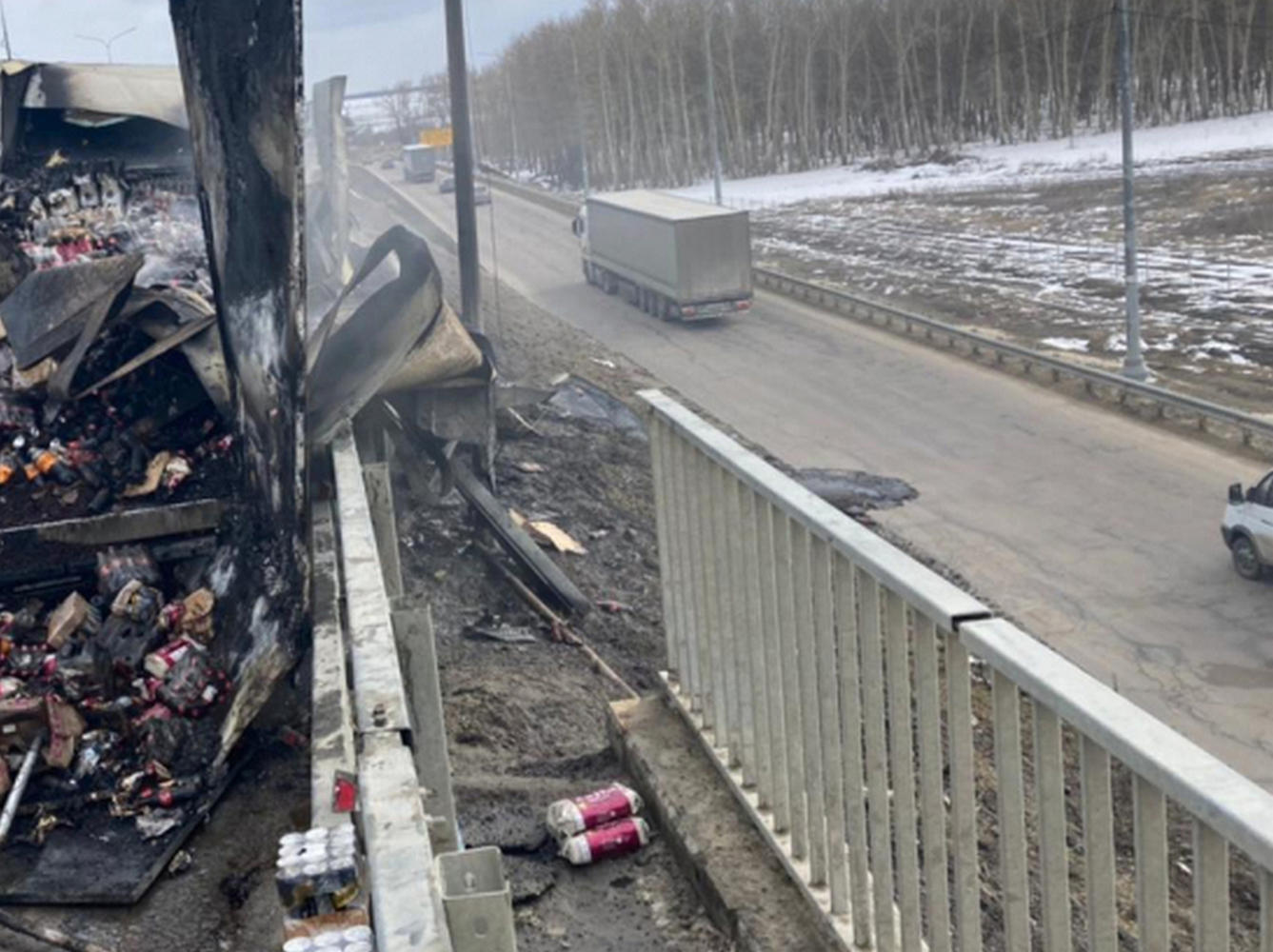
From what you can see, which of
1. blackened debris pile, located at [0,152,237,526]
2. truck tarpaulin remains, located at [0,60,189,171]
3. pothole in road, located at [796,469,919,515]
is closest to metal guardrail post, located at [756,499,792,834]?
blackened debris pile, located at [0,152,237,526]

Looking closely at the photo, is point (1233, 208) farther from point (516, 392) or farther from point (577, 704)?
point (577, 704)

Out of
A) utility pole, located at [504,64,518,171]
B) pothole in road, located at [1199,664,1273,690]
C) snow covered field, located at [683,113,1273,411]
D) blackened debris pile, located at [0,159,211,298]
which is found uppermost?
utility pole, located at [504,64,518,171]

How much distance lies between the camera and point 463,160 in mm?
26297

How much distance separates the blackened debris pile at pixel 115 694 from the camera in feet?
20.6

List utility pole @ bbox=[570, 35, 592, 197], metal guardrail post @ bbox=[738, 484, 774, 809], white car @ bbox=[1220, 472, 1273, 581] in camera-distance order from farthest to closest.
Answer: utility pole @ bbox=[570, 35, 592, 197] → white car @ bbox=[1220, 472, 1273, 581] → metal guardrail post @ bbox=[738, 484, 774, 809]

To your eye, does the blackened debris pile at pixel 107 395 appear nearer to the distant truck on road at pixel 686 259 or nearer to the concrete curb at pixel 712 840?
the concrete curb at pixel 712 840

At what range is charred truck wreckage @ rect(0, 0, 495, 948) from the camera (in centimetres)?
Answer: 620

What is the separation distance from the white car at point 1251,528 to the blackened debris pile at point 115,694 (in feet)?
48.3

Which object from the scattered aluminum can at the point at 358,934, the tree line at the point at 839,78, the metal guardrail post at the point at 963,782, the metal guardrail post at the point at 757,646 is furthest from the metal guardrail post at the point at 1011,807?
the tree line at the point at 839,78

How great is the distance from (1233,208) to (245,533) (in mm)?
49007

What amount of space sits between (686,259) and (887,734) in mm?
35839

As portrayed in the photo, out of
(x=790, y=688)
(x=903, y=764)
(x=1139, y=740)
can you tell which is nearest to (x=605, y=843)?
(x=790, y=688)

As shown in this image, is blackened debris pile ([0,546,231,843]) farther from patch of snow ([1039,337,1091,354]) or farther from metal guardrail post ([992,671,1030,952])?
patch of snow ([1039,337,1091,354])

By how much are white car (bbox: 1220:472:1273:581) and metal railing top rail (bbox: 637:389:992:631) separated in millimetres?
15013
